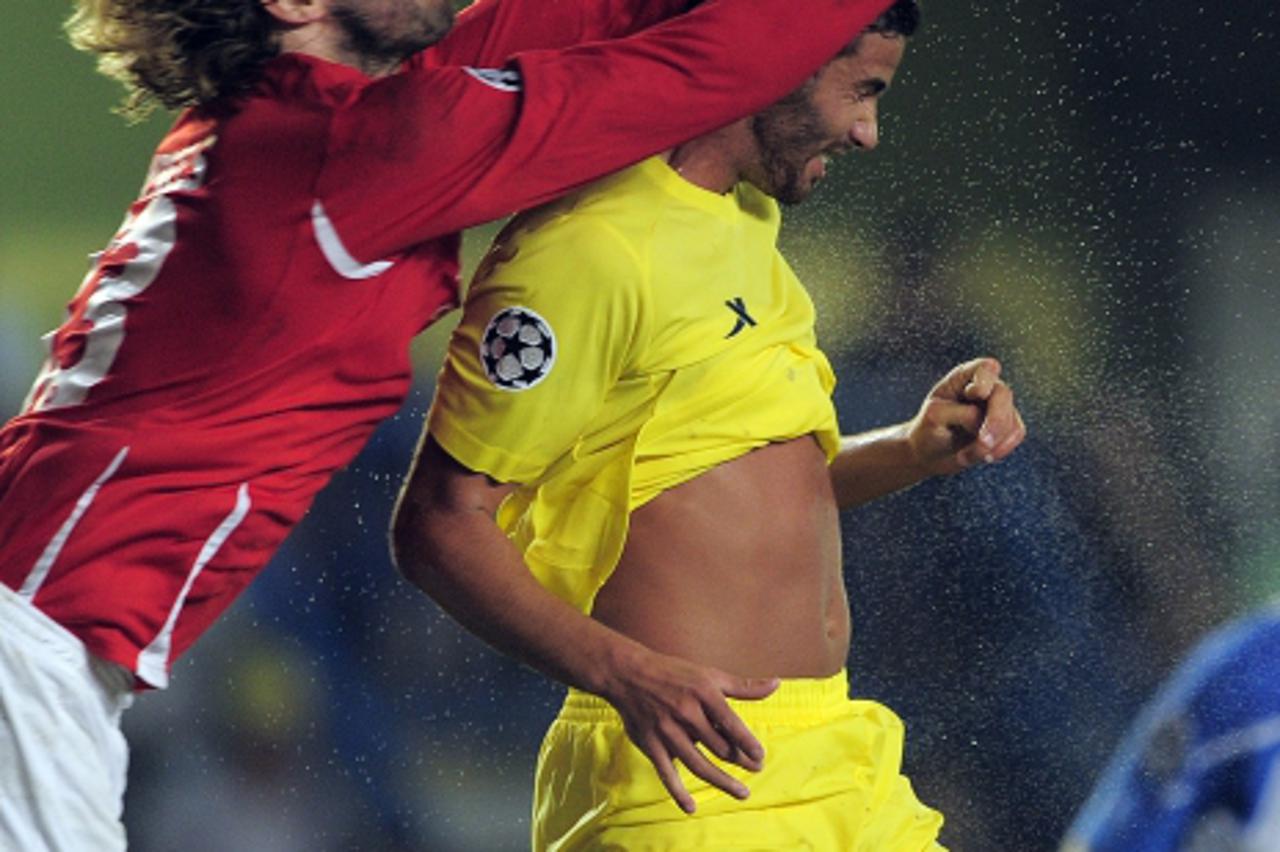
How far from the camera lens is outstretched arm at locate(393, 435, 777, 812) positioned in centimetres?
130

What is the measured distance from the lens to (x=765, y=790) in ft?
4.78

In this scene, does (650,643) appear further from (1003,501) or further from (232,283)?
(1003,501)

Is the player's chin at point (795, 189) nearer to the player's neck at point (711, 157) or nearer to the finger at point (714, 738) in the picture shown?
the player's neck at point (711, 157)

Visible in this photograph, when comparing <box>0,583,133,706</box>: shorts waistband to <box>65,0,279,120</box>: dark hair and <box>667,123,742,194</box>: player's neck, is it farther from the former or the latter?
<box>667,123,742,194</box>: player's neck

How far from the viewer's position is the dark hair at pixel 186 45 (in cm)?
142

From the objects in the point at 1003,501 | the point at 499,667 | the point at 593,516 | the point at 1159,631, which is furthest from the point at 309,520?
the point at 593,516

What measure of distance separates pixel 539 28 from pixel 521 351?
311 mm

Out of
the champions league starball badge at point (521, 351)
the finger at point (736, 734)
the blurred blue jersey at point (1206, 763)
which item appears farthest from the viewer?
the blurred blue jersey at point (1206, 763)

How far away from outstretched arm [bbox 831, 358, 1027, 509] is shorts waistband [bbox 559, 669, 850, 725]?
8.4 inches

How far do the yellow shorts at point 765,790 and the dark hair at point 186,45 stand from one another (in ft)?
1.67

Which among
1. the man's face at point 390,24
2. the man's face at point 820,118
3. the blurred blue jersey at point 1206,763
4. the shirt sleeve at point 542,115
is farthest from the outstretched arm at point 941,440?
the blurred blue jersey at point 1206,763

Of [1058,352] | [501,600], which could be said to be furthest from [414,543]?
[1058,352]

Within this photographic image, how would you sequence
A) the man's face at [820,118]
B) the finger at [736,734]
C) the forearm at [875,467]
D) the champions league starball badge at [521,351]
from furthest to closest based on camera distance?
the forearm at [875,467]
the man's face at [820,118]
the champions league starball badge at [521,351]
the finger at [736,734]

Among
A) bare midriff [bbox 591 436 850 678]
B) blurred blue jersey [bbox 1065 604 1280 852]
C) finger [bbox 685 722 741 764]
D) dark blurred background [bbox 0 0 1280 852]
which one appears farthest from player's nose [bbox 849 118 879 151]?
blurred blue jersey [bbox 1065 604 1280 852]
